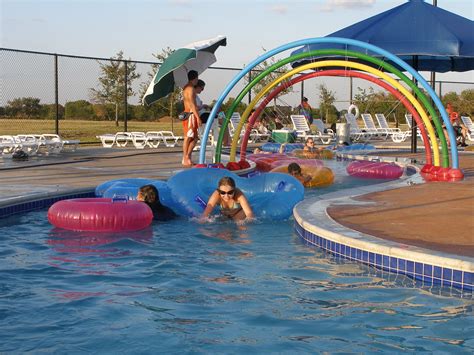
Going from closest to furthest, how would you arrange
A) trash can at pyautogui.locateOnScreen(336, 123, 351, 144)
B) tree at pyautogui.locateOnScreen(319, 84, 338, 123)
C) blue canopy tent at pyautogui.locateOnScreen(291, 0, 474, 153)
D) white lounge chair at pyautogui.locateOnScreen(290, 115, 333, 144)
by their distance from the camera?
blue canopy tent at pyautogui.locateOnScreen(291, 0, 474, 153), trash can at pyautogui.locateOnScreen(336, 123, 351, 144), white lounge chair at pyautogui.locateOnScreen(290, 115, 333, 144), tree at pyautogui.locateOnScreen(319, 84, 338, 123)

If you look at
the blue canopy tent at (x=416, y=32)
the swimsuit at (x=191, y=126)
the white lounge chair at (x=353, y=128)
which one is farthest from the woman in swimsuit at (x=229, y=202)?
the white lounge chair at (x=353, y=128)

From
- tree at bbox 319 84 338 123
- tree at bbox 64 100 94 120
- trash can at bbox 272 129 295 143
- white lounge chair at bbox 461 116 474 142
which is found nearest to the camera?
trash can at bbox 272 129 295 143

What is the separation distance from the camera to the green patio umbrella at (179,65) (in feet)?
40.7

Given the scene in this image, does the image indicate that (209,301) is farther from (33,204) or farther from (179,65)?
(179,65)

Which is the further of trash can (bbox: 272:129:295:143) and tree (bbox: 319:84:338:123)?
tree (bbox: 319:84:338:123)

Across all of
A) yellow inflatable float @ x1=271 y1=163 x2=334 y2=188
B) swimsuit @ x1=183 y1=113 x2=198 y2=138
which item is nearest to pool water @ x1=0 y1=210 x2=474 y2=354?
yellow inflatable float @ x1=271 y1=163 x2=334 y2=188

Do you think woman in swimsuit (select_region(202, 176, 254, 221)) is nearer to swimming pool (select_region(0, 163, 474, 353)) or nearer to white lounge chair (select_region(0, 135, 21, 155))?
swimming pool (select_region(0, 163, 474, 353))

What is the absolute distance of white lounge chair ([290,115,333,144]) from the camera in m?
21.9

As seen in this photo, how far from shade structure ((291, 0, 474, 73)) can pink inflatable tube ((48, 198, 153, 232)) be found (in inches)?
241

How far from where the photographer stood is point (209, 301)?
5.30 meters

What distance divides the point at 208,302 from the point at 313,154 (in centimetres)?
1020

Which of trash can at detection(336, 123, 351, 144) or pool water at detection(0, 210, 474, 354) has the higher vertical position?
trash can at detection(336, 123, 351, 144)

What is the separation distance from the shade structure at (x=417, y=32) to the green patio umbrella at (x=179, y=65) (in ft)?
5.54

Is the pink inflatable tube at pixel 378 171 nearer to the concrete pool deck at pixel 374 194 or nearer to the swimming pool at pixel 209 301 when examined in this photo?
the concrete pool deck at pixel 374 194
